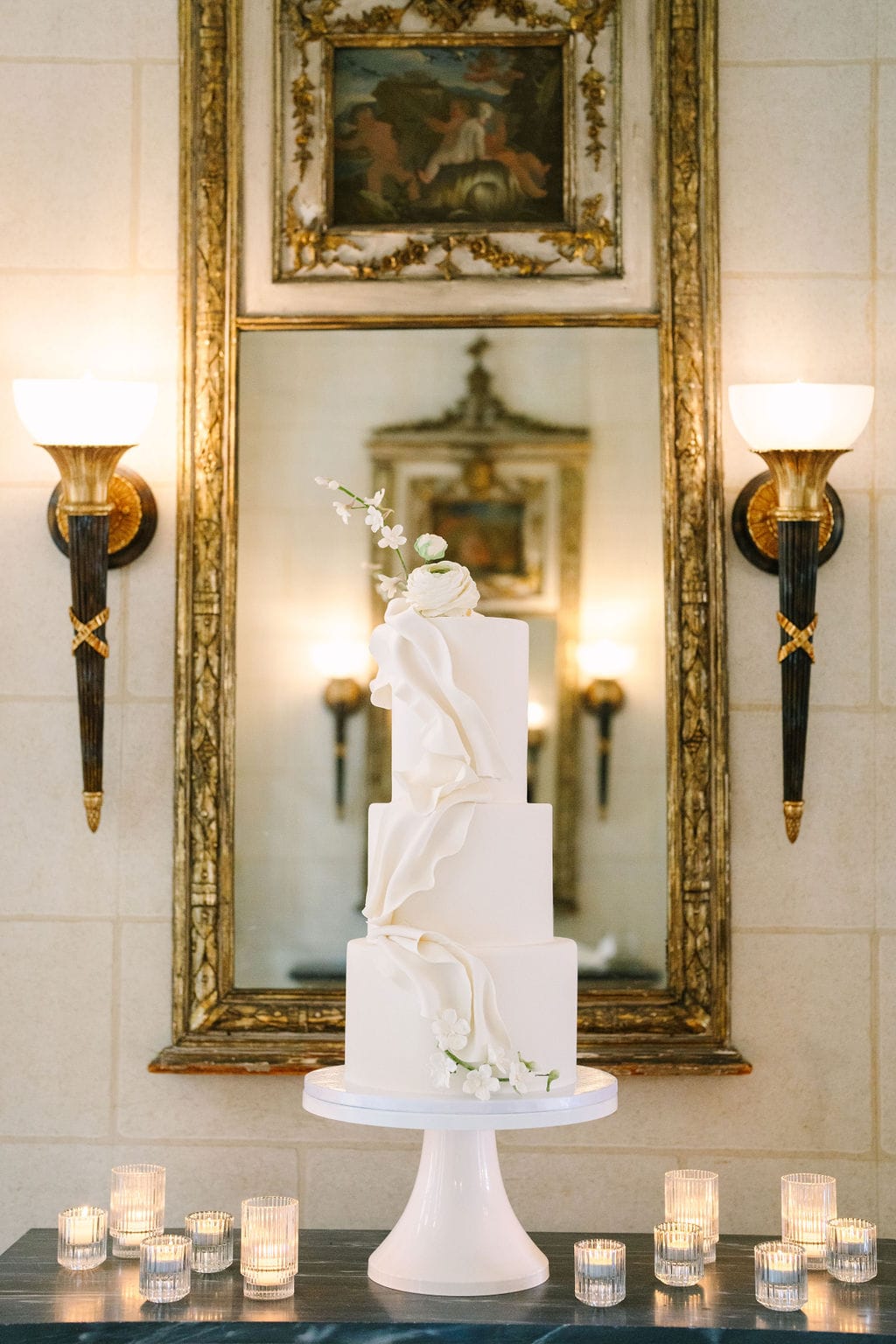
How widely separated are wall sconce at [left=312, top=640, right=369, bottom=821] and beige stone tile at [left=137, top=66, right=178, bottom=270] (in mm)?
860

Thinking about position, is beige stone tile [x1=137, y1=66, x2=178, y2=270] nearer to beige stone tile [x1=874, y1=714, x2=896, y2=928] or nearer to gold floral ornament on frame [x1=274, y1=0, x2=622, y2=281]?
gold floral ornament on frame [x1=274, y1=0, x2=622, y2=281]

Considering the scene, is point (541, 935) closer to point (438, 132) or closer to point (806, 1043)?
point (806, 1043)

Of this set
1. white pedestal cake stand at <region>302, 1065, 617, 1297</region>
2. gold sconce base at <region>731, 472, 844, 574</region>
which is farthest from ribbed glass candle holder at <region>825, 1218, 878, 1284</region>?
gold sconce base at <region>731, 472, 844, 574</region>

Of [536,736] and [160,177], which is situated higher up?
[160,177]

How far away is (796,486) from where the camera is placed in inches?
112

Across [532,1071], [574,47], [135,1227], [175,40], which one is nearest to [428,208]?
[574,47]

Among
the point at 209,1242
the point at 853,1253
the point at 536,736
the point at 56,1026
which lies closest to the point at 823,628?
the point at 536,736

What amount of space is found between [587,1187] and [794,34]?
2.38m

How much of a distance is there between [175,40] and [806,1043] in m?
2.41

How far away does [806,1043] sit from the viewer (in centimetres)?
294

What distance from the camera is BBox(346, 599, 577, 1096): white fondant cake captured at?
7.23 feet

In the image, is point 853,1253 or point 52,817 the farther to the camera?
point 52,817

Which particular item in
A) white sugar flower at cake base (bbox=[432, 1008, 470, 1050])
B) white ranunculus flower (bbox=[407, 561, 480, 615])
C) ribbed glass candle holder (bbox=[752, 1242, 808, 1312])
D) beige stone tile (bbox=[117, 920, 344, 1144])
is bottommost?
ribbed glass candle holder (bbox=[752, 1242, 808, 1312])

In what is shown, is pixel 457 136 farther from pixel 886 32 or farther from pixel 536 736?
pixel 536 736
